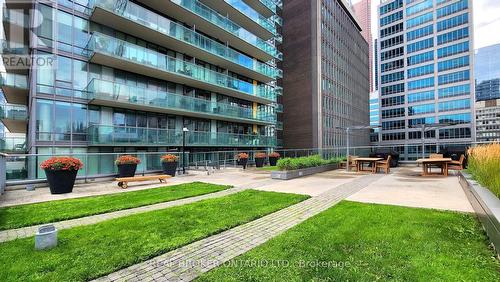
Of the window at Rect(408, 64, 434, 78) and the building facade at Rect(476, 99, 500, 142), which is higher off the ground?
the window at Rect(408, 64, 434, 78)

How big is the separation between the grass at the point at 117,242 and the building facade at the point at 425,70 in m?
58.5

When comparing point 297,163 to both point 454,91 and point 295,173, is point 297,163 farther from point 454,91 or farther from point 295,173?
point 454,91

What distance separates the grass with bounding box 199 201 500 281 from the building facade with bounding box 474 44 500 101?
155 meters

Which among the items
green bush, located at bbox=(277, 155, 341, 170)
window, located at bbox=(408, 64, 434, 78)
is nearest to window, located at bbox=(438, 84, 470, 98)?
window, located at bbox=(408, 64, 434, 78)

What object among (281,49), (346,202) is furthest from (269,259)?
(281,49)

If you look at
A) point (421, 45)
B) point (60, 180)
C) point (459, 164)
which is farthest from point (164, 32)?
point (421, 45)

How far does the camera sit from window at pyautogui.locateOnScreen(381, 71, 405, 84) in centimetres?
7062

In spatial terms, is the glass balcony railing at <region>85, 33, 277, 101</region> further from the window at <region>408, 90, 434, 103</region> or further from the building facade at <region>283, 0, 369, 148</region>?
the window at <region>408, 90, 434, 103</region>

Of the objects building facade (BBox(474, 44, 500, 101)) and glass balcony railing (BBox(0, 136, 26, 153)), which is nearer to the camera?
glass balcony railing (BBox(0, 136, 26, 153))

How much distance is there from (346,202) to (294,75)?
39921 mm

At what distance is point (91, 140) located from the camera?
16.5 m

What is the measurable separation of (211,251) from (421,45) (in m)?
81.4

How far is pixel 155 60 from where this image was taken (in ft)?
62.8

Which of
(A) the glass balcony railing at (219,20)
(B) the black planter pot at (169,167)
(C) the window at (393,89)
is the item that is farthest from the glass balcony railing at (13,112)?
(C) the window at (393,89)
